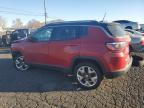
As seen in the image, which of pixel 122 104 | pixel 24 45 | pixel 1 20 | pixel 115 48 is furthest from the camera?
pixel 1 20

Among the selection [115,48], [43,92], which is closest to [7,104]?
[43,92]

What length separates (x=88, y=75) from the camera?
5887 millimetres

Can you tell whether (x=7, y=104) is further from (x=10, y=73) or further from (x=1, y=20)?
(x=1, y=20)

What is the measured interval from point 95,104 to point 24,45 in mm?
3850

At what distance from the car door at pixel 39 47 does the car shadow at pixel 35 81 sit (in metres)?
0.57

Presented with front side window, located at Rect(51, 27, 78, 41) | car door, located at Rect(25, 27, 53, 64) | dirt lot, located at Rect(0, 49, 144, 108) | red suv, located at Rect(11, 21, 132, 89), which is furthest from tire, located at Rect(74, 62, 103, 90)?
car door, located at Rect(25, 27, 53, 64)

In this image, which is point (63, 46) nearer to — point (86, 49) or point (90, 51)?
point (86, 49)

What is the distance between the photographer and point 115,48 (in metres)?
5.34

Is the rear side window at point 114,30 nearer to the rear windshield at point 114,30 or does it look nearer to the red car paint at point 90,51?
the rear windshield at point 114,30

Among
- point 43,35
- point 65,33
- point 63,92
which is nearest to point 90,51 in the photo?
point 65,33

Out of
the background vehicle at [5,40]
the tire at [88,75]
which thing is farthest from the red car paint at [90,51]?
the background vehicle at [5,40]

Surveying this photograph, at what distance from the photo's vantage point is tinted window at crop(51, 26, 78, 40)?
6.06 m

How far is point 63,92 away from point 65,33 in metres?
1.80

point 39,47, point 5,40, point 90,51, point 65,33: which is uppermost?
point 65,33
